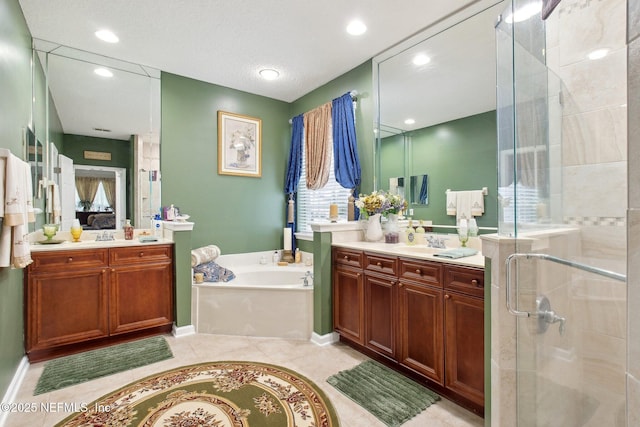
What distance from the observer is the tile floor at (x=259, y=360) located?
1.84m

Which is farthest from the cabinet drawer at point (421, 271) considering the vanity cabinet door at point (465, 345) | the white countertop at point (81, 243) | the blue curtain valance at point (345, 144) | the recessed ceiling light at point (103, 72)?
the recessed ceiling light at point (103, 72)

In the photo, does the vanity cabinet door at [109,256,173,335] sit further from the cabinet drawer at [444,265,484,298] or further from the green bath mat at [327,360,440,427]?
the cabinet drawer at [444,265,484,298]

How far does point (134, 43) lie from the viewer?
2895 mm

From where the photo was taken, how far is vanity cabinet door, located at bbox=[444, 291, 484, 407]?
5.95 feet

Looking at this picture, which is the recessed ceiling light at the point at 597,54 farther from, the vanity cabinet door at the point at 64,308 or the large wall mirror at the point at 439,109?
the vanity cabinet door at the point at 64,308

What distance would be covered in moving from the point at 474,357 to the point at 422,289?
1.62 ft

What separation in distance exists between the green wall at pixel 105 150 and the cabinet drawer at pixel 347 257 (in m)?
2.29

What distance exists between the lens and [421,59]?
2873mm

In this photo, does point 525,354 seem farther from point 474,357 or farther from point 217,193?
point 217,193

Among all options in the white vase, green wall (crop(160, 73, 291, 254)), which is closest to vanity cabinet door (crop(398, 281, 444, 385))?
the white vase

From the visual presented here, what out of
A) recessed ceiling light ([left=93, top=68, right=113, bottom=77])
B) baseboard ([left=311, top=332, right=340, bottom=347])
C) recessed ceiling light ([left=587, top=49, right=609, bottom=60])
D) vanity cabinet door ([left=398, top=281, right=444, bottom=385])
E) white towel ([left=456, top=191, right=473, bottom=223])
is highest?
recessed ceiling light ([left=93, top=68, right=113, bottom=77])

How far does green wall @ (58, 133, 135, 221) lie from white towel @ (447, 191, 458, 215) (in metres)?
3.22

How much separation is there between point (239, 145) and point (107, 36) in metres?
1.64

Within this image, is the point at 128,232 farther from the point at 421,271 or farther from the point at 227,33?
the point at 421,271
